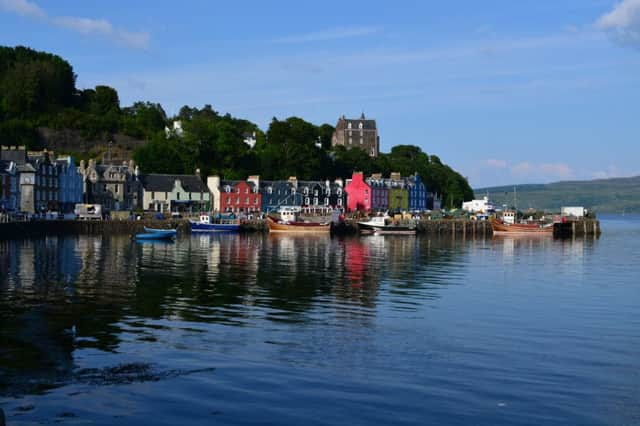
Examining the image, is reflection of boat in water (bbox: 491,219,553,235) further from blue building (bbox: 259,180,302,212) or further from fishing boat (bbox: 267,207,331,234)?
blue building (bbox: 259,180,302,212)

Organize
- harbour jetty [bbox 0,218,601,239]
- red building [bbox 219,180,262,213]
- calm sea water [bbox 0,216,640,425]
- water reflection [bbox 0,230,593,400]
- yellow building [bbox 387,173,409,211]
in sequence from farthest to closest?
yellow building [bbox 387,173,409,211] → red building [bbox 219,180,262,213] → harbour jetty [bbox 0,218,601,239] → water reflection [bbox 0,230,593,400] → calm sea water [bbox 0,216,640,425]

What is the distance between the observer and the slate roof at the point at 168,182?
13425 cm

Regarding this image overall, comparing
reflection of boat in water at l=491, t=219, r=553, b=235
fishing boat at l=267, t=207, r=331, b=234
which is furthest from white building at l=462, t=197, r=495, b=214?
fishing boat at l=267, t=207, r=331, b=234

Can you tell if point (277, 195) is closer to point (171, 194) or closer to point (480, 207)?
point (171, 194)

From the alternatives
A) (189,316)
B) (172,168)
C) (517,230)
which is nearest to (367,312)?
(189,316)

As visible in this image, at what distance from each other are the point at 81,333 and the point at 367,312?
1258 cm

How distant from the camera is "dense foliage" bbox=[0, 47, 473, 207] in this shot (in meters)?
152

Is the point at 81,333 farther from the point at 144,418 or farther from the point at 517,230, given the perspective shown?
the point at 517,230

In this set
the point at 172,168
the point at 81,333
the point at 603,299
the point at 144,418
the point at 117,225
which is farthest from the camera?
the point at 172,168

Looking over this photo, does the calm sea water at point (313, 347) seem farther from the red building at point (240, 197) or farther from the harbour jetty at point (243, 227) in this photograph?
the red building at point (240, 197)

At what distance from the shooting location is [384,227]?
124m

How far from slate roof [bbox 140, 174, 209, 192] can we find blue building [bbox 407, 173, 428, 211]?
54.5 m

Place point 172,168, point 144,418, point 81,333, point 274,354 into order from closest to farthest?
point 144,418
point 274,354
point 81,333
point 172,168

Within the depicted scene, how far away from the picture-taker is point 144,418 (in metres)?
18.4
